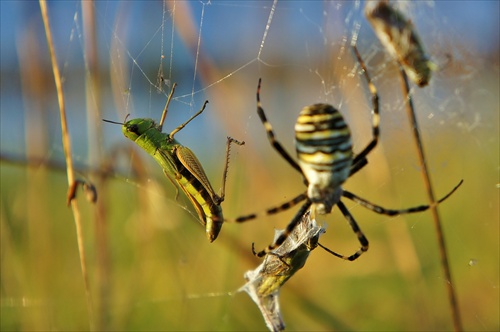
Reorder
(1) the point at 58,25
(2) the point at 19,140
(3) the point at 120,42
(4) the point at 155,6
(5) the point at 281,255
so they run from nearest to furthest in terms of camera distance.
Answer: (5) the point at 281,255
(3) the point at 120,42
(4) the point at 155,6
(1) the point at 58,25
(2) the point at 19,140

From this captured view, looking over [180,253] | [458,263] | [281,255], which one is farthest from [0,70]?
[281,255]

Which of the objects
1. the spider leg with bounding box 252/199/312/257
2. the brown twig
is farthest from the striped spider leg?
the brown twig

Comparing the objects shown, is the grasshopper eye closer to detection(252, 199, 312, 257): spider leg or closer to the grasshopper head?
the grasshopper head

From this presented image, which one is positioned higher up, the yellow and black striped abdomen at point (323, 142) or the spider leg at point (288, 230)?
the yellow and black striped abdomen at point (323, 142)

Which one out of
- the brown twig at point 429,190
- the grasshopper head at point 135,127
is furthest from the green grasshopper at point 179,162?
the brown twig at point 429,190

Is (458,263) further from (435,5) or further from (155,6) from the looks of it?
(155,6)

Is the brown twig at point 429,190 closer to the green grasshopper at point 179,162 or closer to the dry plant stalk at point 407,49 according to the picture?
the dry plant stalk at point 407,49

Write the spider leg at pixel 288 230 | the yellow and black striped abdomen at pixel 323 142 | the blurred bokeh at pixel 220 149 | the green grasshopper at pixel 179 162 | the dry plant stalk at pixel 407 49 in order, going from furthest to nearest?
the blurred bokeh at pixel 220 149
the spider leg at pixel 288 230
the green grasshopper at pixel 179 162
the dry plant stalk at pixel 407 49
the yellow and black striped abdomen at pixel 323 142
